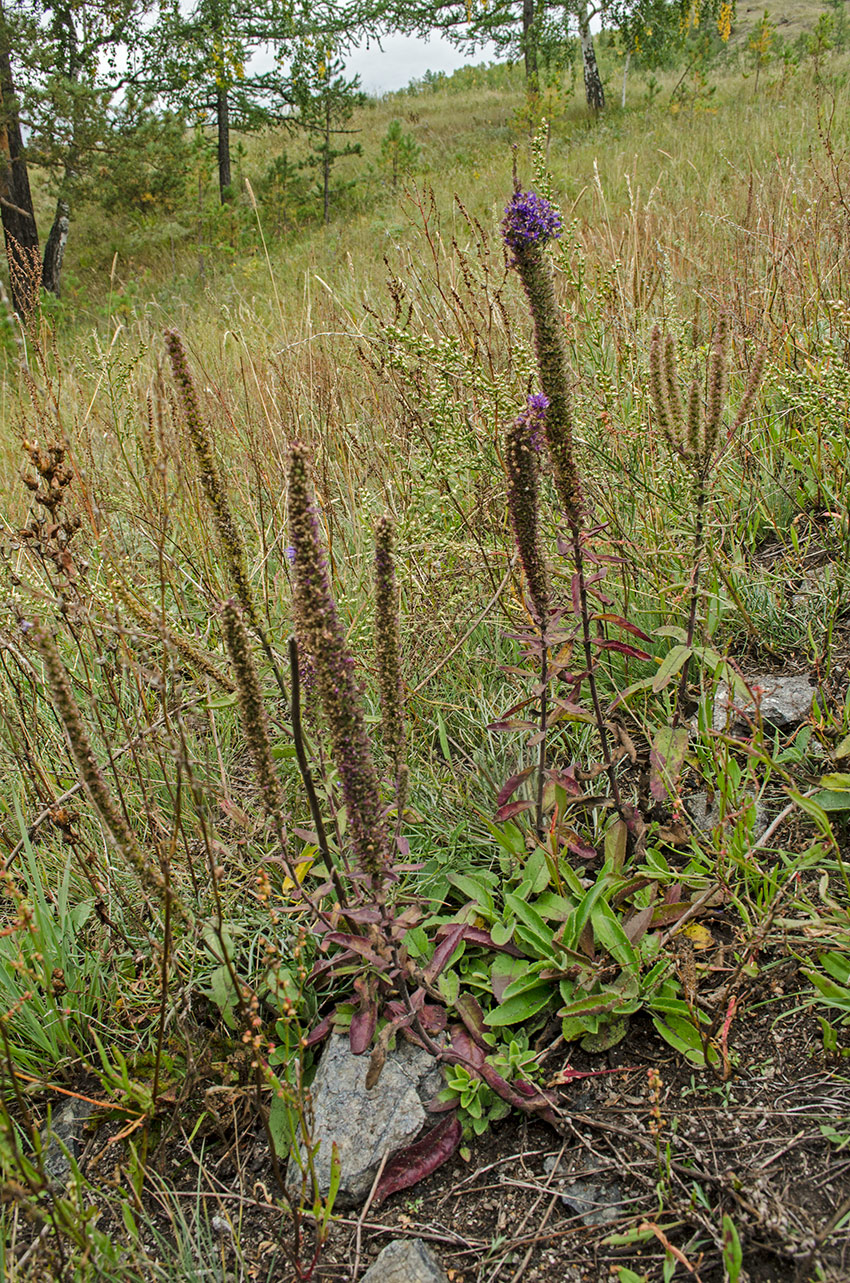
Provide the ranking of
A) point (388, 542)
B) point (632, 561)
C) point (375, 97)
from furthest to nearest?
point (375, 97) → point (632, 561) → point (388, 542)

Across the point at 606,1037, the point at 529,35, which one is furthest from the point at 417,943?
the point at 529,35

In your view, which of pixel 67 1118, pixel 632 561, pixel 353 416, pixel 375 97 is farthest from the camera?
pixel 375 97

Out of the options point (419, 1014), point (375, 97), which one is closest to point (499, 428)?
point (419, 1014)

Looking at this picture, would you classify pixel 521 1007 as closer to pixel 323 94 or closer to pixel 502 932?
pixel 502 932

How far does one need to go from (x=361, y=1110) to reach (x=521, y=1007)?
0.41 m

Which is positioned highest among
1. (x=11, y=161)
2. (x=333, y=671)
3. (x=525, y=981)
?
(x=11, y=161)

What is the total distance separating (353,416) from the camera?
4574 mm

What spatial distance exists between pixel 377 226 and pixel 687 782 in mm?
11128

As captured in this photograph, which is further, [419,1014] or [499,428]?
[499,428]

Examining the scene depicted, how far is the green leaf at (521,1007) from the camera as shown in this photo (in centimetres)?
170

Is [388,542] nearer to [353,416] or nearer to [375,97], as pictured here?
[353,416]

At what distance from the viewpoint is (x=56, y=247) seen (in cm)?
1337

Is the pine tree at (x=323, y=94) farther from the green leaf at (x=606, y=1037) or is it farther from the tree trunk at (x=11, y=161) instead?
the green leaf at (x=606, y=1037)

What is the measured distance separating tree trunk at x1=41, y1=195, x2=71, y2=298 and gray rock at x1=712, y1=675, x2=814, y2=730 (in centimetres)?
1440
